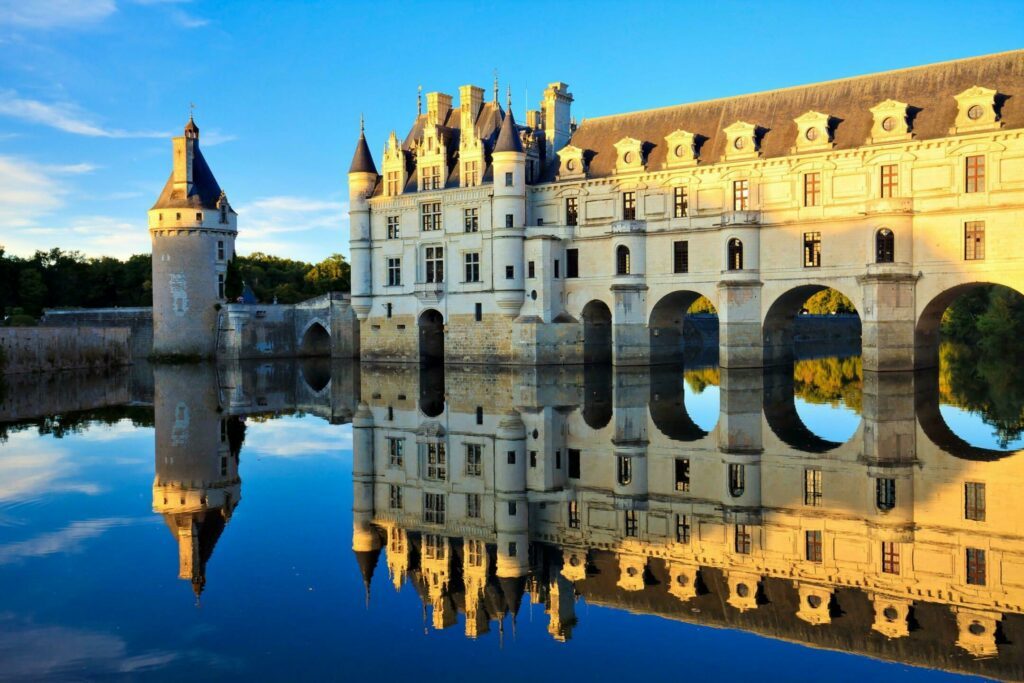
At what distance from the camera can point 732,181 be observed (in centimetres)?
3556

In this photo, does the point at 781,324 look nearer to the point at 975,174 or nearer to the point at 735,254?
the point at 735,254

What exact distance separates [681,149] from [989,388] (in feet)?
49.9

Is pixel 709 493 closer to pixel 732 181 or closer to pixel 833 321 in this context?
pixel 732 181

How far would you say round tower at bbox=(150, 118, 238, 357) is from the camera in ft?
164

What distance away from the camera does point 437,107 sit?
47062mm

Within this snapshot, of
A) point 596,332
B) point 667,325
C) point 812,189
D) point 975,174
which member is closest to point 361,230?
point 596,332

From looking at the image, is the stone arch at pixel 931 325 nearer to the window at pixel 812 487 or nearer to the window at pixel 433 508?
the window at pixel 812 487

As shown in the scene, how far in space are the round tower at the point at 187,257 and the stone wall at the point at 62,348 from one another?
8.31 feet

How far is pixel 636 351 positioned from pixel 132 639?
31.1 m

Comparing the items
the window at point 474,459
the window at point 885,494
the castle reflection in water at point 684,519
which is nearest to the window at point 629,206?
the castle reflection in water at point 684,519

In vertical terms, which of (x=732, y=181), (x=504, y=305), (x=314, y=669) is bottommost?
(x=314, y=669)

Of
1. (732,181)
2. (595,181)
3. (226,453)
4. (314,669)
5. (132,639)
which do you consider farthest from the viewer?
(595,181)

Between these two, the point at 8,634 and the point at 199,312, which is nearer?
the point at 8,634

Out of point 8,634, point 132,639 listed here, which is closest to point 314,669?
point 132,639
